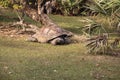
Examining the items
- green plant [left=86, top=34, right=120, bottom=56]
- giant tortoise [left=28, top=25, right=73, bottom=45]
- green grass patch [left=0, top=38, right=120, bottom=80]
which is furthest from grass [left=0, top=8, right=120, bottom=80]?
giant tortoise [left=28, top=25, right=73, bottom=45]

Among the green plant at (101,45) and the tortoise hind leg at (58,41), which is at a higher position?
the green plant at (101,45)

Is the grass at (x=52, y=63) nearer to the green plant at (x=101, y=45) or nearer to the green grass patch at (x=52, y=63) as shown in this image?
the green grass patch at (x=52, y=63)

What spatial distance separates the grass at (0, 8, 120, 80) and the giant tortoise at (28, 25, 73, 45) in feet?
1.06

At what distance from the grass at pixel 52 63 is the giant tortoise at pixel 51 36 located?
32 centimetres

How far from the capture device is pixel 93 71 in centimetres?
803

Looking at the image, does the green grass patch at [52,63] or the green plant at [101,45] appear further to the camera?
the green plant at [101,45]

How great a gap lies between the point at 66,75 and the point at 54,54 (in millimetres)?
2141

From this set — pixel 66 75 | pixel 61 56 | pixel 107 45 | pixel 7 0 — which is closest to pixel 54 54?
pixel 61 56

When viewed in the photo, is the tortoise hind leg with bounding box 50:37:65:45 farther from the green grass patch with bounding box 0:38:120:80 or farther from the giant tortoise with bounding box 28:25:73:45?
the green grass patch with bounding box 0:38:120:80

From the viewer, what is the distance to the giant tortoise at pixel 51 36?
11294 millimetres

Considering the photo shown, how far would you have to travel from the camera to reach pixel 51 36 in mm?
11391

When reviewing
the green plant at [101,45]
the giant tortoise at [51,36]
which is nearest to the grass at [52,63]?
the green plant at [101,45]

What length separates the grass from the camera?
7.50 m

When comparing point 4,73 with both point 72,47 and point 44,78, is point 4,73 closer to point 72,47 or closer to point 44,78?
point 44,78
